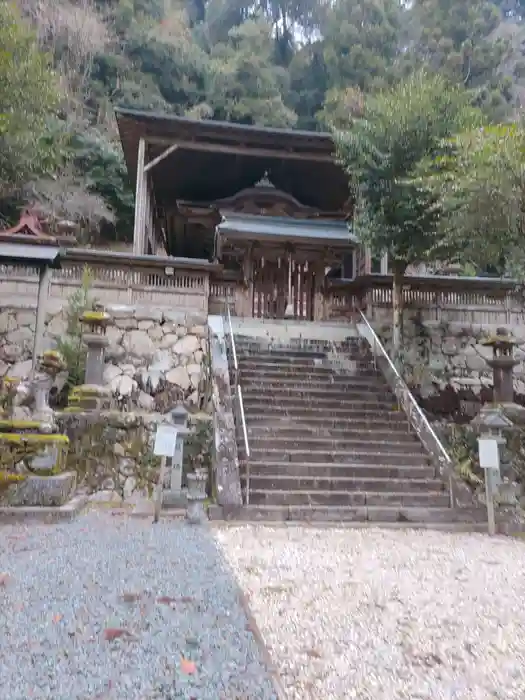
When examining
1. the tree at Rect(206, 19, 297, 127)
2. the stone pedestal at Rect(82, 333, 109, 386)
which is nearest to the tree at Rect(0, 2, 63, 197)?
the stone pedestal at Rect(82, 333, 109, 386)

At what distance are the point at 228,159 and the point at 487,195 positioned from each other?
945 centimetres

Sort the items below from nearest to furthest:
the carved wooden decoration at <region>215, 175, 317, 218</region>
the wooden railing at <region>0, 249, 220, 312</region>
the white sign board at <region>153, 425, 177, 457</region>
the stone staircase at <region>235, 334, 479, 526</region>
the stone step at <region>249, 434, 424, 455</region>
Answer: the white sign board at <region>153, 425, 177, 457</region>
the stone staircase at <region>235, 334, 479, 526</region>
the stone step at <region>249, 434, 424, 455</region>
the wooden railing at <region>0, 249, 220, 312</region>
the carved wooden decoration at <region>215, 175, 317, 218</region>

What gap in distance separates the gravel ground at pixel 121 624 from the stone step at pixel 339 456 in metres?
2.56

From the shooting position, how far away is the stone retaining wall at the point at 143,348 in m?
10.1

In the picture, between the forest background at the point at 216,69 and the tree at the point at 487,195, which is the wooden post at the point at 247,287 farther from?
the forest background at the point at 216,69

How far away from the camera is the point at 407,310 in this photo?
11.9 metres

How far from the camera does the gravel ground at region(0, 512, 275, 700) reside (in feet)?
7.61

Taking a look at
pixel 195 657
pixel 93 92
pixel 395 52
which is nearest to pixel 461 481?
pixel 195 657

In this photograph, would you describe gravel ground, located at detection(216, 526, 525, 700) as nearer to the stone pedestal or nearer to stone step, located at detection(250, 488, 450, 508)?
stone step, located at detection(250, 488, 450, 508)

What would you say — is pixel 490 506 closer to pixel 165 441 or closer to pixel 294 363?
pixel 165 441

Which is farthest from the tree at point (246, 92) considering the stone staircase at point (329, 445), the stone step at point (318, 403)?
the stone step at point (318, 403)

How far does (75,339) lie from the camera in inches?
386

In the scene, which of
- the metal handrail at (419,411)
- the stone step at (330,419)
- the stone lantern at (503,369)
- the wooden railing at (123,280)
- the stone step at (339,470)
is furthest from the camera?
the wooden railing at (123,280)

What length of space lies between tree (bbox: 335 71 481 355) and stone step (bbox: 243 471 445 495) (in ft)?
13.9
